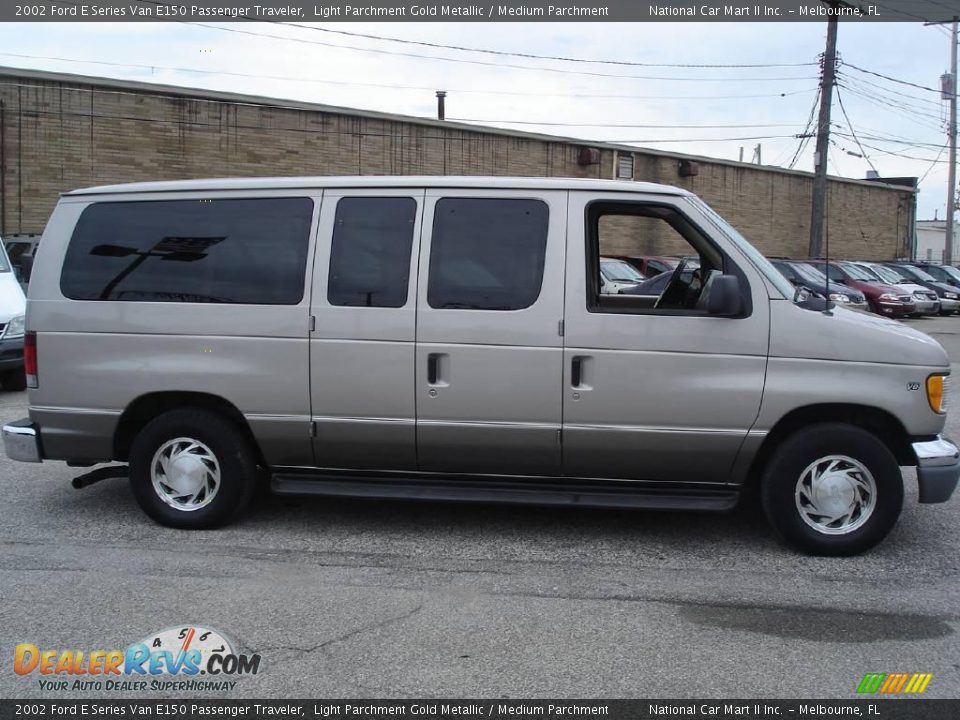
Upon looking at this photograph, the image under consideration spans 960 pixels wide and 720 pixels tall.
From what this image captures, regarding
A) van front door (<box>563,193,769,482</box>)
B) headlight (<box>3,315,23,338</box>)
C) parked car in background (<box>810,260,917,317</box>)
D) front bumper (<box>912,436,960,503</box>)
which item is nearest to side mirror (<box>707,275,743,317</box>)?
van front door (<box>563,193,769,482</box>)

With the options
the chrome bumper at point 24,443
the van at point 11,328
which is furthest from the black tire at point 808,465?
the van at point 11,328

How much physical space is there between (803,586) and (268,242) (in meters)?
3.57

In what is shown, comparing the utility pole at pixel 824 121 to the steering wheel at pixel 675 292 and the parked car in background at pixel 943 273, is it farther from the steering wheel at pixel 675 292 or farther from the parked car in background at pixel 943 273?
the steering wheel at pixel 675 292

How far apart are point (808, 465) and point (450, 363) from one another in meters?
2.08

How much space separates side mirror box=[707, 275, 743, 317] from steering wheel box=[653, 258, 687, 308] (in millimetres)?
848

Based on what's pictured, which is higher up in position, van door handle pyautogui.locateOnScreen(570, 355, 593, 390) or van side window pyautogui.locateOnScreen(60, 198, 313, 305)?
van side window pyautogui.locateOnScreen(60, 198, 313, 305)

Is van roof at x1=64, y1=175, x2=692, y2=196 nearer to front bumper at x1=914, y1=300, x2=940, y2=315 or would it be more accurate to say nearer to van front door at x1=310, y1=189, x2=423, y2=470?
van front door at x1=310, y1=189, x2=423, y2=470

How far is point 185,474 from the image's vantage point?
5.44 m

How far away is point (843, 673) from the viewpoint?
12.1 feet

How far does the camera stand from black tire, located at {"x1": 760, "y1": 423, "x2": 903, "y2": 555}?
4891mm

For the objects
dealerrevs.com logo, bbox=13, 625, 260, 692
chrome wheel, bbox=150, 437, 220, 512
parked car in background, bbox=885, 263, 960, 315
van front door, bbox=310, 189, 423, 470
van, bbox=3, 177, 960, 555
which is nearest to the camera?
dealerrevs.com logo, bbox=13, 625, 260, 692
